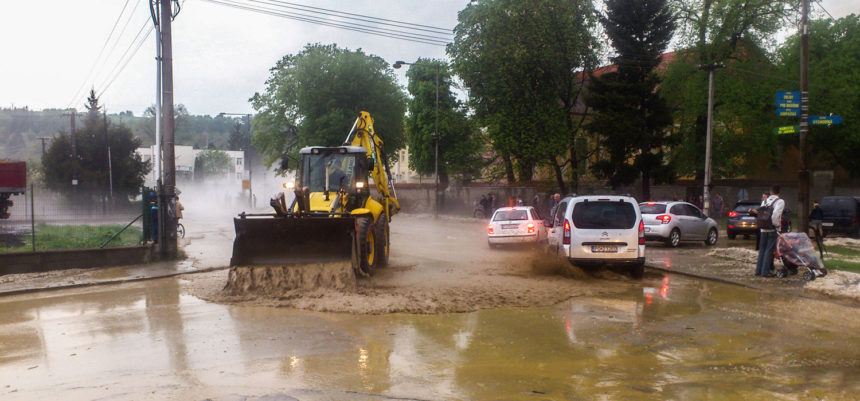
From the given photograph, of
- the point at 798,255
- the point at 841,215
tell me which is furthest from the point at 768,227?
the point at 841,215

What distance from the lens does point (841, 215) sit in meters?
24.6

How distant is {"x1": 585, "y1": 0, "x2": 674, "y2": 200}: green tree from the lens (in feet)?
114

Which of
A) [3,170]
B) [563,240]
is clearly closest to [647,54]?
→ [563,240]

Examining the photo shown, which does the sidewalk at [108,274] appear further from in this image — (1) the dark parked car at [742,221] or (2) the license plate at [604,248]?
(1) the dark parked car at [742,221]

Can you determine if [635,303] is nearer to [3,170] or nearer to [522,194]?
[3,170]

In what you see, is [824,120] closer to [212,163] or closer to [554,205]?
[554,205]

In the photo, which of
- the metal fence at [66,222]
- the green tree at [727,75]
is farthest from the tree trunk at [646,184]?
the metal fence at [66,222]

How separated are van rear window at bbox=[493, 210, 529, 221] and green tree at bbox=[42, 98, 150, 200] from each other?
104ft

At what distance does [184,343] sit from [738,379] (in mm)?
6110

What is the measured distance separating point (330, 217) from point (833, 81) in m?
38.4

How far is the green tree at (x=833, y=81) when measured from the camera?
125 feet

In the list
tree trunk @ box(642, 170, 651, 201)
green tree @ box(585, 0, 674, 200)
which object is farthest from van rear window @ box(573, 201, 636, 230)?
tree trunk @ box(642, 170, 651, 201)

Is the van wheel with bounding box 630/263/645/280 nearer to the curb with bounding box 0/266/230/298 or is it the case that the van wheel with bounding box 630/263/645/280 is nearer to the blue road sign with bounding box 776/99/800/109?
the blue road sign with bounding box 776/99/800/109

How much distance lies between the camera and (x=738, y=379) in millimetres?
6051
